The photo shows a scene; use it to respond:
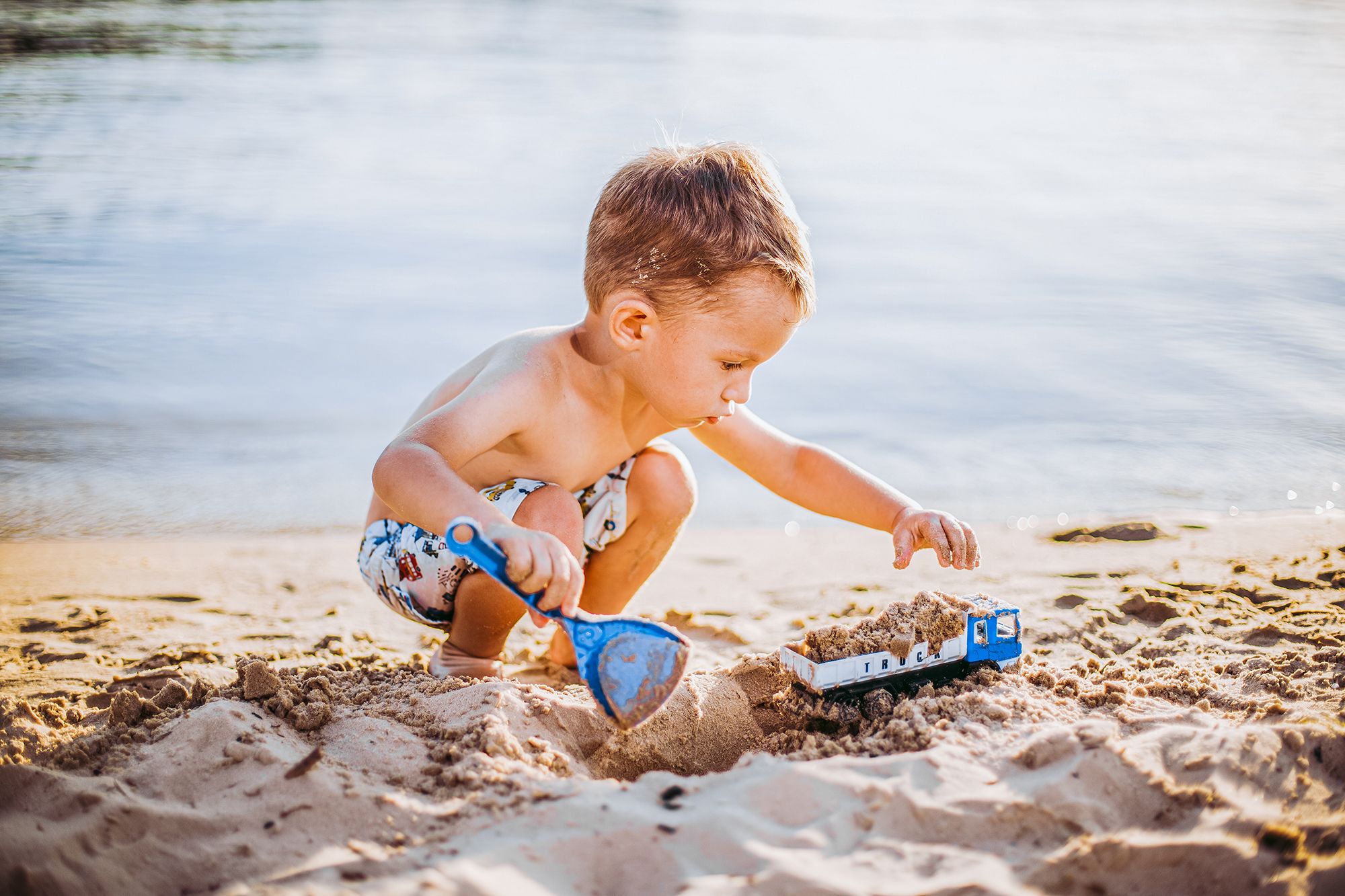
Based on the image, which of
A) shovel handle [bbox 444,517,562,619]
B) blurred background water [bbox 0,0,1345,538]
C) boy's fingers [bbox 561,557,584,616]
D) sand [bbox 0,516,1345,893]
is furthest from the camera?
blurred background water [bbox 0,0,1345,538]

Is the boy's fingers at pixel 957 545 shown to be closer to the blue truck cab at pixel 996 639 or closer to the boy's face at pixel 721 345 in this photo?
the blue truck cab at pixel 996 639

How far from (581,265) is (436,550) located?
3.95 metres

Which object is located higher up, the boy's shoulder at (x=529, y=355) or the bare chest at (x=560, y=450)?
the boy's shoulder at (x=529, y=355)

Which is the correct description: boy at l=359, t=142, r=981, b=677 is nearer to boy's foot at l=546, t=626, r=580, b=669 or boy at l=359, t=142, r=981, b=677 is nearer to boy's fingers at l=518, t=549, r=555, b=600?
boy's foot at l=546, t=626, r=580, b=669

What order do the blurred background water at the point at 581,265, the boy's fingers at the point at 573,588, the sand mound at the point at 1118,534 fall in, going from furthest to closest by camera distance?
the blurred background water at the point at 581,265, the sand mound at the point at 1118,534, the boy's fingers at the point at 573,588

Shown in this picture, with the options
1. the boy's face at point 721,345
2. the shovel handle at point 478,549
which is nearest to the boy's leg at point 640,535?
the boy's face at point 721,345

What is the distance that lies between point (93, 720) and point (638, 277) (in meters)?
1.42

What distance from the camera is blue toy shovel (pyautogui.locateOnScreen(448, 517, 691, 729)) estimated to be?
1.84 meters

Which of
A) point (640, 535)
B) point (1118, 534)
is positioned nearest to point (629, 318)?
point (640, 535)

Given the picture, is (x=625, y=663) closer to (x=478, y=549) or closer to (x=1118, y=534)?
(x=478, y=549)

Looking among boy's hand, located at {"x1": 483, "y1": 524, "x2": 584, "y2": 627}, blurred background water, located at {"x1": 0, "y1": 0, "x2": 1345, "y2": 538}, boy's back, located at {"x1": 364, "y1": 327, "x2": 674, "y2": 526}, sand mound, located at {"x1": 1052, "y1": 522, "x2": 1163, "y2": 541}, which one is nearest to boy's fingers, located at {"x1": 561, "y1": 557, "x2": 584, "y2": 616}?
boy's hand, located at {"x1": 483, "y1": 524, "x2": 584, "y2": 627}

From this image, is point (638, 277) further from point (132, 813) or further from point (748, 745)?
point (132, 813)

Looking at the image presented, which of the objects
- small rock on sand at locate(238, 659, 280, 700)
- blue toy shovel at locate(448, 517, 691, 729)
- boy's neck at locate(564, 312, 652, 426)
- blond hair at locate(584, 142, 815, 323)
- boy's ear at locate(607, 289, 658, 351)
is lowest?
small rock on sand at locate(238, 659, 280, 700)

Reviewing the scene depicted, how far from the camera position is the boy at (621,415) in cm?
216
